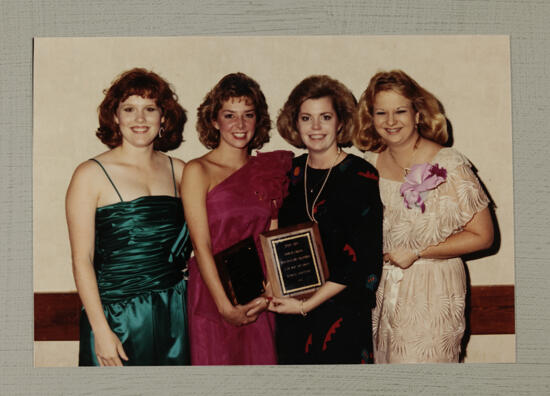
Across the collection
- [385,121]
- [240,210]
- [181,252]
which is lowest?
[181,252]

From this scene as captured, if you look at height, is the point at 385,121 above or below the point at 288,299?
above

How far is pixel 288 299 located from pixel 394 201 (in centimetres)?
52

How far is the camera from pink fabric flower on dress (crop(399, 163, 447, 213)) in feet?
6.61

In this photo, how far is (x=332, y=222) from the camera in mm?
2006

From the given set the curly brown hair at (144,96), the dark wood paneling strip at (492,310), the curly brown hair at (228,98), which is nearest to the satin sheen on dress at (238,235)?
the curly brown hair at (228,98)

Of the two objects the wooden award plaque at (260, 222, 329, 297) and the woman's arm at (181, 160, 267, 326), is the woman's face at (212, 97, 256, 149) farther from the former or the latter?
the wooden award plaque at (260, 222, 329, 297)

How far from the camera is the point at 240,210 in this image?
200 centimetres

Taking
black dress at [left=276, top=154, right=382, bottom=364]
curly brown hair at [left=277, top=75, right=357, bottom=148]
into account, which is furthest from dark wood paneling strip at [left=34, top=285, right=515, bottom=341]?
curly brown hair at [left=277, top=75, right=357, bottom=148]

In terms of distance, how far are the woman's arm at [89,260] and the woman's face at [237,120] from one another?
0.49 m

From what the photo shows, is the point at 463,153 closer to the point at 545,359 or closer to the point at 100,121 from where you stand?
the point at 545,359

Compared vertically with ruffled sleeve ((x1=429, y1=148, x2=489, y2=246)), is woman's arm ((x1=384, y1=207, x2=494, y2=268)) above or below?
below

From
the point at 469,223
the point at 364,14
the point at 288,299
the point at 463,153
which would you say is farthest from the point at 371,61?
the point at 288,299

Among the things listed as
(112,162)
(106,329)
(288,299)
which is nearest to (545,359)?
(288,299)

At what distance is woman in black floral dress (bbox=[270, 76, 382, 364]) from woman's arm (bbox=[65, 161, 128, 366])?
1.98 feet
